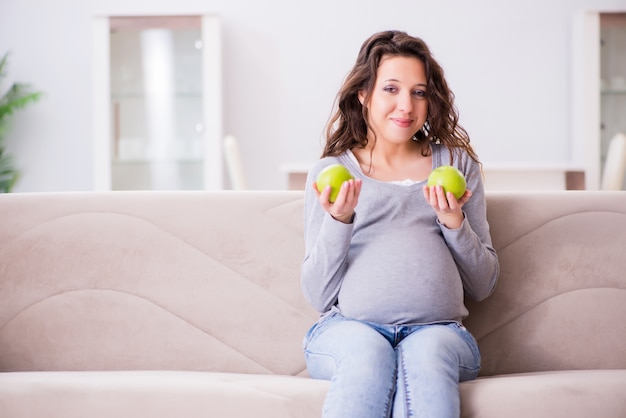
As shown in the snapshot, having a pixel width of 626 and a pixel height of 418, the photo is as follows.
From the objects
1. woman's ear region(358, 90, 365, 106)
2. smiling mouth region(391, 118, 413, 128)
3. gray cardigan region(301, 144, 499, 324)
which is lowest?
gray cardigan region(301, 144, 499, 324)

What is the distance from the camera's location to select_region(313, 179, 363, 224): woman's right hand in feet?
4.72

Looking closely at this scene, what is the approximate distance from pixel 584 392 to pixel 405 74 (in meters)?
0.75

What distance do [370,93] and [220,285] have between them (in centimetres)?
56

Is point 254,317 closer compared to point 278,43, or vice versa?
point 254,317

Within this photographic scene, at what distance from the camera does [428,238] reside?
1.57 meters

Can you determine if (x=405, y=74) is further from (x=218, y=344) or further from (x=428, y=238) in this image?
(x=218, y=344)

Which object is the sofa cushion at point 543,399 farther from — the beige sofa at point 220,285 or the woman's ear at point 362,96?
the woman's ear at point 362,96

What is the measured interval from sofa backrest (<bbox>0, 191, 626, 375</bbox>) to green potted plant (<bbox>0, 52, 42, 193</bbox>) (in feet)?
11.1

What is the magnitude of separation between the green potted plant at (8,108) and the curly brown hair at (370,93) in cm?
372

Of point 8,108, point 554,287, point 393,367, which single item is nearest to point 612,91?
point 554,287

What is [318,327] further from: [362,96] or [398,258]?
[362,96]

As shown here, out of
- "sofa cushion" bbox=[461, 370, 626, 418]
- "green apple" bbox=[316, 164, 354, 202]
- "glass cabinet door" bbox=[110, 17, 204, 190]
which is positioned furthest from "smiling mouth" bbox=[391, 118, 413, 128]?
"glass cabinet door" bbox=[110, 17, 204, 190]

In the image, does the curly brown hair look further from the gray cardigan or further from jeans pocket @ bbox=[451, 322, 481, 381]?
jeans pocket @ bbox=[451, 322, 481, 381]

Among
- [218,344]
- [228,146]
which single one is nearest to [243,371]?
[218,344]
